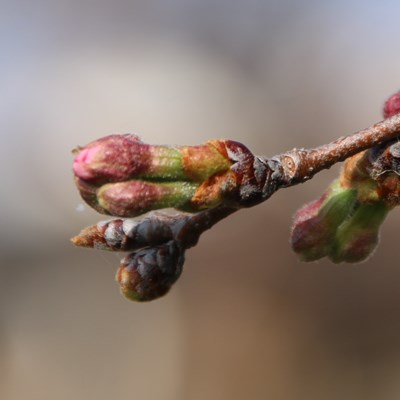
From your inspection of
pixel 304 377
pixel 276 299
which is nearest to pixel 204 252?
pixel 276 299

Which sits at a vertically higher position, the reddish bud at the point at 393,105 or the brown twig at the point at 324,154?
the reddish bud at the point at 393,105

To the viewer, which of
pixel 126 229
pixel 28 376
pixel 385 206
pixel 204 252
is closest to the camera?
pixel 126 229

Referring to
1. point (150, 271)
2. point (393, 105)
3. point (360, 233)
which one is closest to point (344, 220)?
point (360, 233)

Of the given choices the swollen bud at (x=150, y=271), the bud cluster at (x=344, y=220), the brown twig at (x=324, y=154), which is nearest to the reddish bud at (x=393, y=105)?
the bud cluster at (x=344, y=220)

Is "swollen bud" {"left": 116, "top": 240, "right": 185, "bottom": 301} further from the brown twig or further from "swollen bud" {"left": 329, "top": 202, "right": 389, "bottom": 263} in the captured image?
"swollen bud" {"left": 329, "top": 202, "right": 389, "bottom": 263}

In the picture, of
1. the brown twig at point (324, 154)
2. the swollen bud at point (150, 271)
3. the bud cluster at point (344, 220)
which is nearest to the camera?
the brown twig at point (324, 154)

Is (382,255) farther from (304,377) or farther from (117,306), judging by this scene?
(117,306)

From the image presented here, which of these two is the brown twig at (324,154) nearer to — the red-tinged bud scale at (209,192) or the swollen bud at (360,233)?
the red-tinged bud scale at (209,192)

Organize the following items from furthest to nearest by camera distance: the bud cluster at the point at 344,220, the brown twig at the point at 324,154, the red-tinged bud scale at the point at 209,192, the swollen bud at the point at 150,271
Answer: the bud cluster at the point at 344,220 < the swollen bud at the point at 150,271 < the brown twig at the point at 324,154 < the red-tinged bud scale at the point at 209,192
